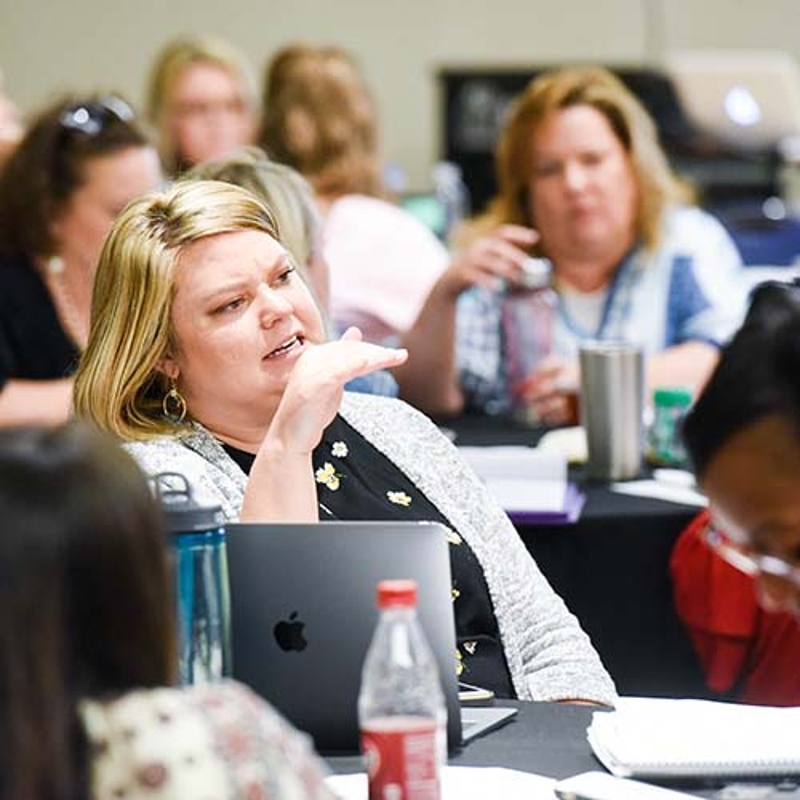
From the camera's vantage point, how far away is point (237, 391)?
231cm

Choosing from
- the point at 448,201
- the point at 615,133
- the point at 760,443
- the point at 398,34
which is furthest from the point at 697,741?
the point at 398,34

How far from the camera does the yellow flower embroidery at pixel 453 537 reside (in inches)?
Result: 92.1

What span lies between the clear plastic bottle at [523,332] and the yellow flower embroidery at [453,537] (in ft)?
6.04

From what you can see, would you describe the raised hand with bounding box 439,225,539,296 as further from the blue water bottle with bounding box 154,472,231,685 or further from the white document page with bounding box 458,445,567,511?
the blue water bottle with bounding box 154,472,231,685

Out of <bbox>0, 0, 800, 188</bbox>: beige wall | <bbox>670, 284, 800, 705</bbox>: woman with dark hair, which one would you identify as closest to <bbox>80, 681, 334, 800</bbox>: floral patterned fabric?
<bbox>670, 284, 800, 705</bbox>: woman with dark hair

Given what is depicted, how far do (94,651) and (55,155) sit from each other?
9.74 feet

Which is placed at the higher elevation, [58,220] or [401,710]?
[58,220]

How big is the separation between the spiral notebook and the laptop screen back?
182mm

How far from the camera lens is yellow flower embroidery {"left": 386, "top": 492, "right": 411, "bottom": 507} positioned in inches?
93.5

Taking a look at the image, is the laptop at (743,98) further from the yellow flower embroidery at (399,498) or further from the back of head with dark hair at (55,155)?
the yellow flower embroidery at (399,498)

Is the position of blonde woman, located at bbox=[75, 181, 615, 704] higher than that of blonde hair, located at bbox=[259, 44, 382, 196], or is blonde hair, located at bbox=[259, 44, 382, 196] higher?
blonde hair, located at bbox=[259, 44, 382, 196]

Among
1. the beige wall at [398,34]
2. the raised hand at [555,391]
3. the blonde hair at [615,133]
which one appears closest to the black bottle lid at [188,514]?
the raised hand at [555,391]

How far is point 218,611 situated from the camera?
1784 mm

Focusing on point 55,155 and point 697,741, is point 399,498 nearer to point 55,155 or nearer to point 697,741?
point 697,741
